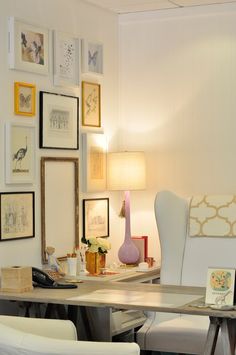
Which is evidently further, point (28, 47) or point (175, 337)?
point (28, 47)

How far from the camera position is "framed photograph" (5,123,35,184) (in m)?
4.60

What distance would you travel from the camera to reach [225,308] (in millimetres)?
3666

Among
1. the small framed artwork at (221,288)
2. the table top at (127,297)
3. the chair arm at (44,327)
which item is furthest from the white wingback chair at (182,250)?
the chair arm at (44,327)

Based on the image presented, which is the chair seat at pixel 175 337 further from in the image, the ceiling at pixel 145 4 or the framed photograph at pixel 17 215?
the ceiling at pixel 145 4

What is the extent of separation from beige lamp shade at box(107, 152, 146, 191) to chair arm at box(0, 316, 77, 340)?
204 cm

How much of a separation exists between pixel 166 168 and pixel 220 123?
19.4 inches

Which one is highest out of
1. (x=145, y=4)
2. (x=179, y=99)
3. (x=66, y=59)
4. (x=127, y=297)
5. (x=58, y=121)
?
(x=145, y=4)

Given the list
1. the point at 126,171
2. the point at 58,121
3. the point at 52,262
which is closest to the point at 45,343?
the point at 52,262

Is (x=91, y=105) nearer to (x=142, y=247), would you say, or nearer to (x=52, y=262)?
(x=142, y=247)

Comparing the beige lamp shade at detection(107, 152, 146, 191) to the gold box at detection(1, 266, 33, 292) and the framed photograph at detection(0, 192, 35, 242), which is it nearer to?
the framed photograph at detection(0, 192, 35, 242)

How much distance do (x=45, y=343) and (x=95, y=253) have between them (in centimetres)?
A: 206

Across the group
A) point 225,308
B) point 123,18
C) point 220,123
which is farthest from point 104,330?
point 123,18

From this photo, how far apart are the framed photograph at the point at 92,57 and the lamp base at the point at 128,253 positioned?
3.87 feet

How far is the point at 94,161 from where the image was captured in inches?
212
